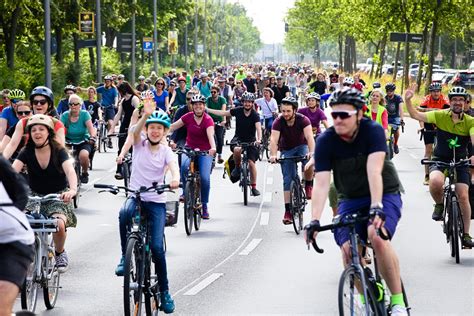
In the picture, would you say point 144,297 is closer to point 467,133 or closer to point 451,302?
point 451,302

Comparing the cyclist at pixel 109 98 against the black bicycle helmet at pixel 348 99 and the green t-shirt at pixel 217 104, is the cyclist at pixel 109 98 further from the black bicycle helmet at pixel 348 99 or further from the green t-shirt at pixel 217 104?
the black bicycle helmet at pixel 348 99

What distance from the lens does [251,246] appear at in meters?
14.6

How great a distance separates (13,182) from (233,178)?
13164 millimetres

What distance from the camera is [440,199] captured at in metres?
13.3

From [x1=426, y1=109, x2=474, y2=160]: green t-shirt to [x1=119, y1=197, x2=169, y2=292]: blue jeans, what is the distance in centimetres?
438

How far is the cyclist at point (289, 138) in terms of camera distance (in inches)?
619

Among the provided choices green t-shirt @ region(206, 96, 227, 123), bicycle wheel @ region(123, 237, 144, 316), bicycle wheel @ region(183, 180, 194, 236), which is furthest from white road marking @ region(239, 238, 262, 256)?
green t-shirt @ region(206, 96, 227, 123)

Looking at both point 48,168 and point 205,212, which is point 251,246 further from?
point 48,168

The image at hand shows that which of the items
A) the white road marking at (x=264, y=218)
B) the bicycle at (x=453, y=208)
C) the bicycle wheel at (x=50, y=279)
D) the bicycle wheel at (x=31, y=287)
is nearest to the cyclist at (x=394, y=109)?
the white road marking at (x=264, y=218)

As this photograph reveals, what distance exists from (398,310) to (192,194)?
854 centimetres

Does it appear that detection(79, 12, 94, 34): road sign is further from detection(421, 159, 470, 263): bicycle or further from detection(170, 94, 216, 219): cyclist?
detection(421, 159, 470, 263): bicycle

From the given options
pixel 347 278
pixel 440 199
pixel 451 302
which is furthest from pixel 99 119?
pixel 347 278

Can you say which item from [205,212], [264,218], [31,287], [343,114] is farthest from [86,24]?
[343,114]

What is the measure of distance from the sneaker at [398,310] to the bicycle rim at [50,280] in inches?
138
